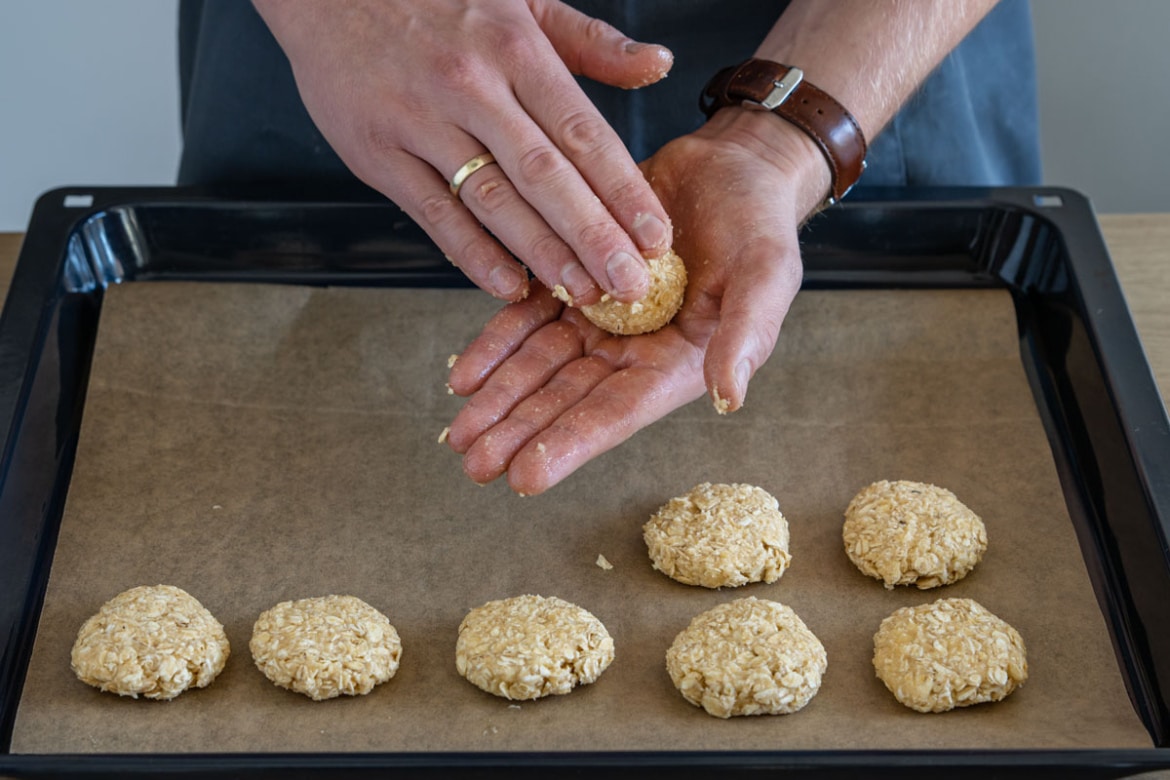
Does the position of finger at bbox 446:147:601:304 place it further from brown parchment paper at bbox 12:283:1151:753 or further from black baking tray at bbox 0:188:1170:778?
black baking tray at bbox 0:188:1170:778

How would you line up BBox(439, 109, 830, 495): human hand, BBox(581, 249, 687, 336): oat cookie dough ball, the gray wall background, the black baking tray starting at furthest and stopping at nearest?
the gray wall background
BBox(581, 249, 687, 336): oat cookie dough ball
BBox(439, 109, 830, 495): human hand
the black baking tray

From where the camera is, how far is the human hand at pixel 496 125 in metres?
1.61

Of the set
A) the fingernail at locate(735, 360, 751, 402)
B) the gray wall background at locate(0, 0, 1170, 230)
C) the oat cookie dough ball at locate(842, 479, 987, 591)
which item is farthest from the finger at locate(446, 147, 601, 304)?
the gray wall background at locate(0, 0, 1170, 230)

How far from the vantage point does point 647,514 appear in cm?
185

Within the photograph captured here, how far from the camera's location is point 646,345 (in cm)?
176

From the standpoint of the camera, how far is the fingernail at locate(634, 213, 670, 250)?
1.61 meters

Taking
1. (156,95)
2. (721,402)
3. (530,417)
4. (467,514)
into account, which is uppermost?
(721,402)

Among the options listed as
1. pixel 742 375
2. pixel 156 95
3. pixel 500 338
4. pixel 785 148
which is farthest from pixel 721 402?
pixel 156 95

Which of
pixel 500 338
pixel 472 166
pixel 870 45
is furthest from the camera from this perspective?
pixel 870 45

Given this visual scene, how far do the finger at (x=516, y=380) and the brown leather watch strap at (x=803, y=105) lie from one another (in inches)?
18.0

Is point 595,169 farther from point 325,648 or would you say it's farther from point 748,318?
point 325,648

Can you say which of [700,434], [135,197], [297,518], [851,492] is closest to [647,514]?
[700,434]

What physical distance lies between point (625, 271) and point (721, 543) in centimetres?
41

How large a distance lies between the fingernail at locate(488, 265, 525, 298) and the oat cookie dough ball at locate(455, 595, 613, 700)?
43 centimetres
